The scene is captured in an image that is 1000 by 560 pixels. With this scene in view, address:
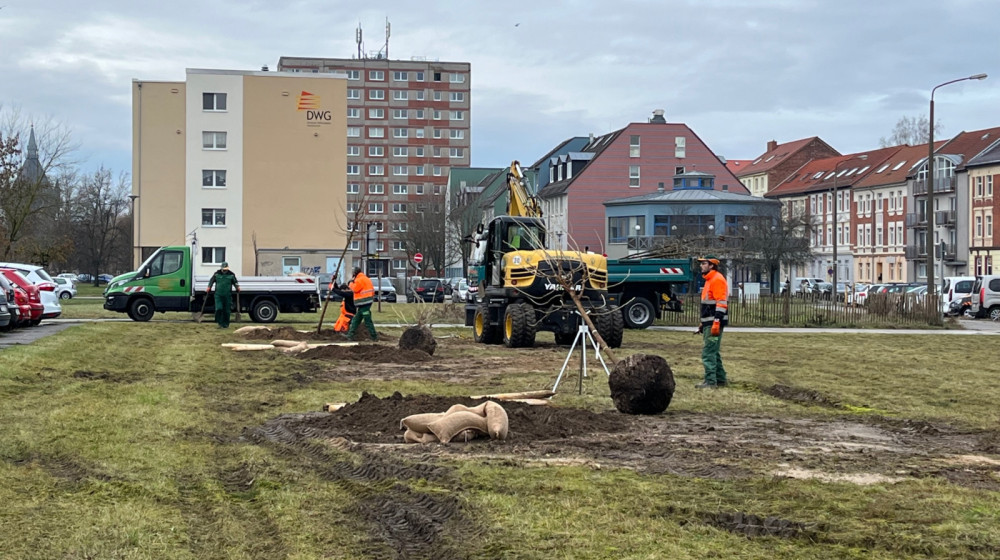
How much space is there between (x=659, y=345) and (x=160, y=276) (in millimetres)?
16022

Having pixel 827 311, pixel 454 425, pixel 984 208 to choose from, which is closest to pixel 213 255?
pixel 827 311

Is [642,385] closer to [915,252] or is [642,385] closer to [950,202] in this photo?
[950,202]

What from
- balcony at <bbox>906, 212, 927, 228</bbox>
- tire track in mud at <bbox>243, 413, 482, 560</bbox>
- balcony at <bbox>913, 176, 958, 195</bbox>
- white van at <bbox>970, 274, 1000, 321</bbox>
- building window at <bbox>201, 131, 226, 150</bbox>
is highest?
building window at <bbox>201, 131, 226, 150</bbox>

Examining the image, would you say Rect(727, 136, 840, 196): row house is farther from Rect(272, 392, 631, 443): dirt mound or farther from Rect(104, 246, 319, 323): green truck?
Rect(272, 392, 631, 443): dirt mound

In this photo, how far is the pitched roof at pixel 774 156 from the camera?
116 m

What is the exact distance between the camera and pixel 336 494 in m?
8.77

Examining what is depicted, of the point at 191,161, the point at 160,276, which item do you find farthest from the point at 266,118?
the point at 160,276

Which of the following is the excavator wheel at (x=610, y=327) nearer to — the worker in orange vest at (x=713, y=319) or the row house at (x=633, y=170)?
the worker in orange vest at (x=713, y=319)

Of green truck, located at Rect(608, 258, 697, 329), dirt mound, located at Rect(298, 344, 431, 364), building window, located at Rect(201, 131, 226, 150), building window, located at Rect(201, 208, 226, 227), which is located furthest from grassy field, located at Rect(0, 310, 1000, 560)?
building window, located at Rect(201, 131, 226, 150)

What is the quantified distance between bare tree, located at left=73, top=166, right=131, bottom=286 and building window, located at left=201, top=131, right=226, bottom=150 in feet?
75.3

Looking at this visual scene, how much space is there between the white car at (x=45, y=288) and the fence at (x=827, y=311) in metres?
19.3

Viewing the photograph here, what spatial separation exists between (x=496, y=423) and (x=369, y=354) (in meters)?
11.3

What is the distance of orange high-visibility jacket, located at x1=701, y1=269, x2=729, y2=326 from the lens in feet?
54.5

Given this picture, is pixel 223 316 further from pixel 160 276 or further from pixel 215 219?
pixel 215 219
